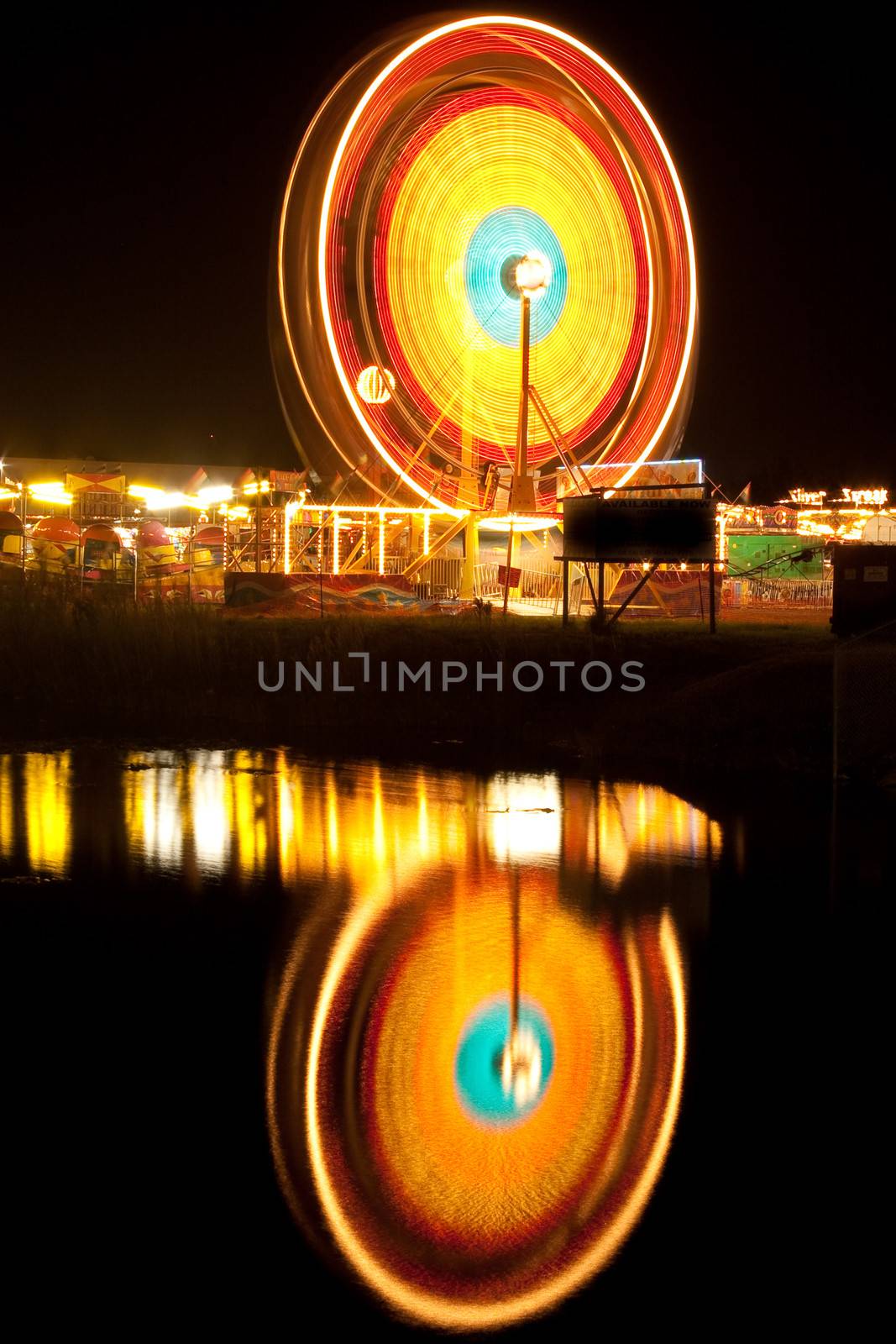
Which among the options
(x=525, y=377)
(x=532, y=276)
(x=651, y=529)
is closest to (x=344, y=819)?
(x=651, y=529)

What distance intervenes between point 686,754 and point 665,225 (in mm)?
19319

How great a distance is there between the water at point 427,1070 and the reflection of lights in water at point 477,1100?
16 millimetres

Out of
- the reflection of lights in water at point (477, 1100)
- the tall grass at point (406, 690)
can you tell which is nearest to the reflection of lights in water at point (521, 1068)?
the reflection of lights in water at point (477, 1100)

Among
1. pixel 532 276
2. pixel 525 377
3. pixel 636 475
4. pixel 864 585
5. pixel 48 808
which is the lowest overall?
pixel 48 808

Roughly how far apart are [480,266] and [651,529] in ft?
35.1

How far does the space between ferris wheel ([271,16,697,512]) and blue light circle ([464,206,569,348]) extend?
4 cm

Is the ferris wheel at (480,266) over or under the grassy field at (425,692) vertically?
over

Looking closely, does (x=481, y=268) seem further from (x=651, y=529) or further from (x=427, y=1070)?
(x=427, y=1070)

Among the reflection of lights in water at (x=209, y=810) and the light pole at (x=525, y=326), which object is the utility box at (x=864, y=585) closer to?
the light pole at (x=525, y=326)

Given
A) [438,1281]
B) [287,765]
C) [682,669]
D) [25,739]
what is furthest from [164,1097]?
[682,669]

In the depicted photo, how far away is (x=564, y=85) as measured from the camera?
1218 inches

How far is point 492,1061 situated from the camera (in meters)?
6.18

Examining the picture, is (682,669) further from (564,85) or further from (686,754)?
(564,85)

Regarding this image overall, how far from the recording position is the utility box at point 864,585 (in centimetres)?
2278
